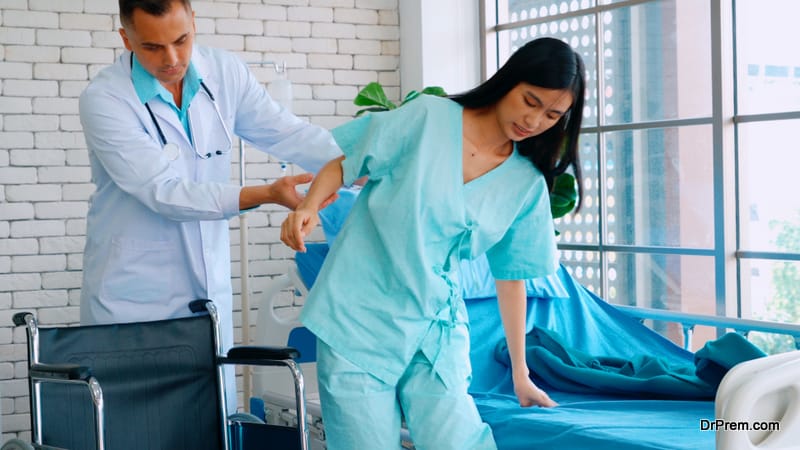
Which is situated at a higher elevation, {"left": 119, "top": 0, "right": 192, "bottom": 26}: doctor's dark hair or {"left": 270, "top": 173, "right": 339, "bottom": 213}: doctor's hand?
{"left": 119, "top": 0, "right": 192, "bottom": 26}: doctor's dark hair

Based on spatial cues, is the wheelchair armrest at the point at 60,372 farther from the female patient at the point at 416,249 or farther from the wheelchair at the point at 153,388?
the female patient at the point at 416,249

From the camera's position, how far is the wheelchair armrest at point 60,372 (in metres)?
1.88

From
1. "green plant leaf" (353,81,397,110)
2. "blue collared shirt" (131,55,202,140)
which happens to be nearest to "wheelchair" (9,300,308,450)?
"blue collared shirt" (131,55,202,140)

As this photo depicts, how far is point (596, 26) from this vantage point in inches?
171

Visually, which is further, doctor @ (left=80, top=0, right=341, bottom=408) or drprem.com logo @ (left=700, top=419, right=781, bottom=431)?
doctor @ (left=80, top=0, right=341, bottom=408)

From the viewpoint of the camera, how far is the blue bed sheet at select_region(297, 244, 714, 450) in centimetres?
232

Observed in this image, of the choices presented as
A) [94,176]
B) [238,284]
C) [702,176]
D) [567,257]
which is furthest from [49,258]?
[702,176]

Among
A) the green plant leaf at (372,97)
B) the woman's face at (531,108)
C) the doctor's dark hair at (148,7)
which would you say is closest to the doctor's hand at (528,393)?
the woman's face at (531,108)

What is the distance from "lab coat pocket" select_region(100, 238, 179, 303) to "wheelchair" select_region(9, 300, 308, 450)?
0.08m

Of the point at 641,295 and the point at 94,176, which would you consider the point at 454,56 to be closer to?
the point at 641,295

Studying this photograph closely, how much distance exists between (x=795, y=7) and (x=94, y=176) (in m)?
2.72

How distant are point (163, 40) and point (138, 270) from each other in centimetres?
51

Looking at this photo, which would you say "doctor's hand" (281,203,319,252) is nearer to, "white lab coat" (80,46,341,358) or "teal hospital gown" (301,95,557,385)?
"teal hospital gown" (301,95,557,385)

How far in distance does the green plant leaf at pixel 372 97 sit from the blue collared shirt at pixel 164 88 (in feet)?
6.69
